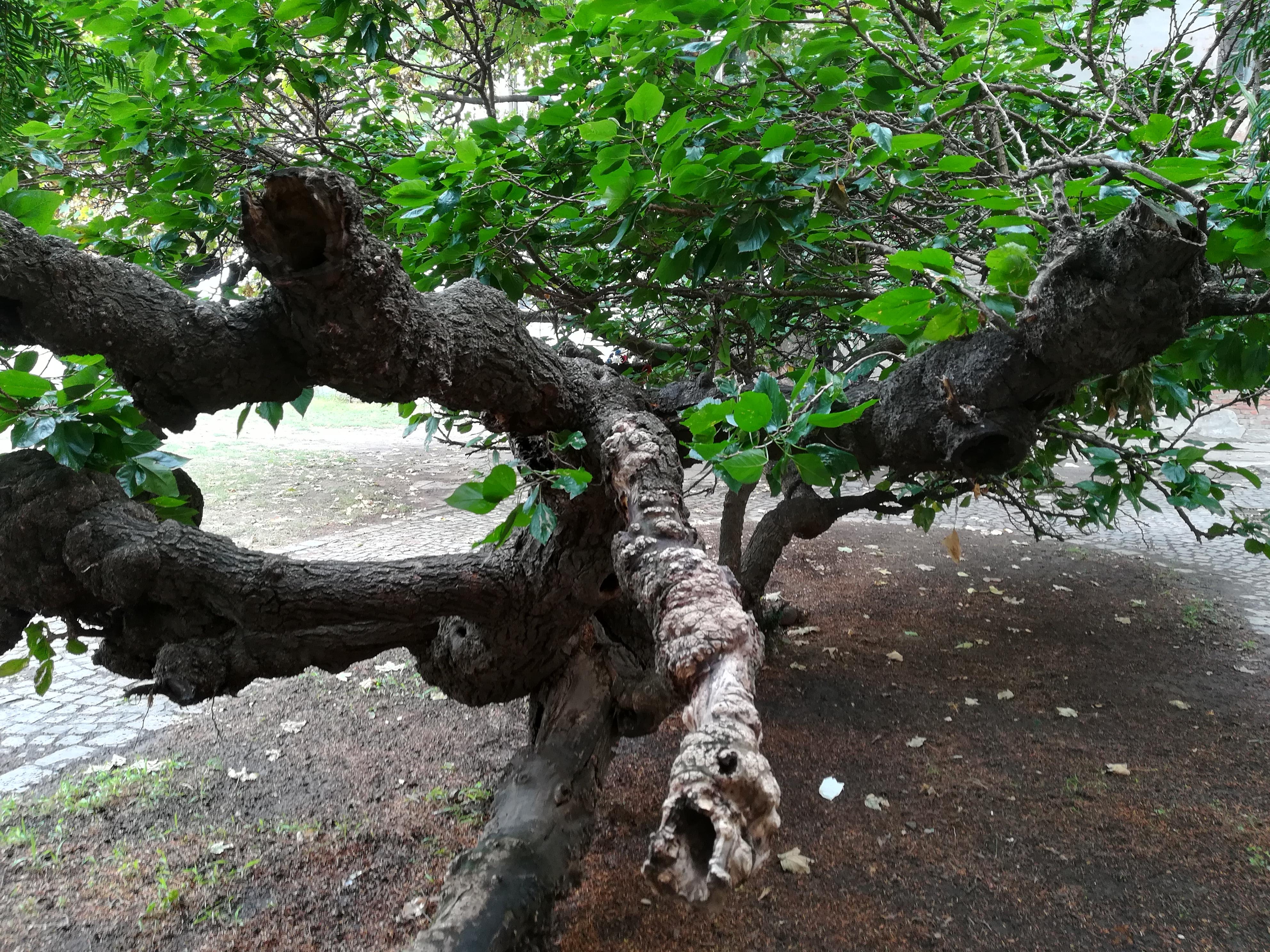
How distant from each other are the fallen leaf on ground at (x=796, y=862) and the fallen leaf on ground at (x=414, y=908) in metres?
1.41

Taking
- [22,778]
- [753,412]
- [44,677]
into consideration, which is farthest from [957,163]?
[22,778]

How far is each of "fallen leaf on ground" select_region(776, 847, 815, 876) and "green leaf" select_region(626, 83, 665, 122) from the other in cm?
281

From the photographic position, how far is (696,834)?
741 millimetres

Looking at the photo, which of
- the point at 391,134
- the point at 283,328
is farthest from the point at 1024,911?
the point at 391,134

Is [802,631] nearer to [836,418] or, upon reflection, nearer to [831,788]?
[831,788]

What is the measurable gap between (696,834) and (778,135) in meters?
1.52

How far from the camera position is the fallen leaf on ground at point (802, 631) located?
223 inches

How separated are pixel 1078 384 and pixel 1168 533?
8400 millimetres

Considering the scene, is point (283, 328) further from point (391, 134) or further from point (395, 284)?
point (391, 134)

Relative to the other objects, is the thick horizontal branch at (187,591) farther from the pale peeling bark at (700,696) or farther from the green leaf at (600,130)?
the green leaf at (600,130)

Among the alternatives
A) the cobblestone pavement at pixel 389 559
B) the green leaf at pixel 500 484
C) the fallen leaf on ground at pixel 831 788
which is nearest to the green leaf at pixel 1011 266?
the green leaf at pixel 500 484

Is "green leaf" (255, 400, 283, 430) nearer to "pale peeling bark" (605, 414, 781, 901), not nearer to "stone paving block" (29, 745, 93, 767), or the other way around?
"pale peeling bark" (605, 414, 781, 901)

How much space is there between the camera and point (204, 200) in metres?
2.58

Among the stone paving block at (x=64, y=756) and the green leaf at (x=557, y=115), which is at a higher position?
the green leaf at (x=557, y=115)
